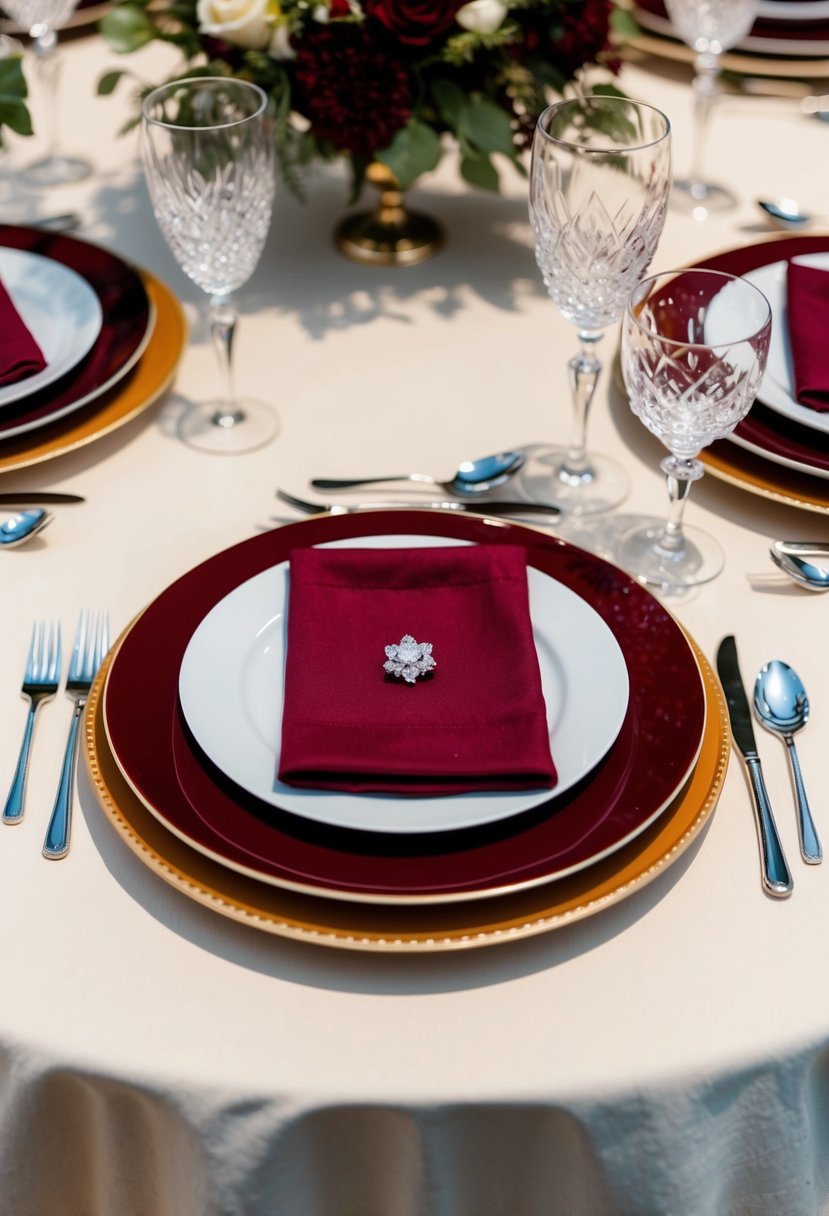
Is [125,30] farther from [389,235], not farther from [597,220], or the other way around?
[597,220]

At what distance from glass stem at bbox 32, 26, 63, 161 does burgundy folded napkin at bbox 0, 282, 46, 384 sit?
0.56m

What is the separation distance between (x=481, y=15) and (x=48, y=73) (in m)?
0.63

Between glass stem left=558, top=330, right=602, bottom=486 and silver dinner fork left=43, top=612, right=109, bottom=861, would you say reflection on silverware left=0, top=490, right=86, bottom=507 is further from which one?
glass stem left=558, top=330, right=602, bottom=486

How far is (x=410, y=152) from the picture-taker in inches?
46.1

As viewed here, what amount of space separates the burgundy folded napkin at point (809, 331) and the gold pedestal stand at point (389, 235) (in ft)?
1.30

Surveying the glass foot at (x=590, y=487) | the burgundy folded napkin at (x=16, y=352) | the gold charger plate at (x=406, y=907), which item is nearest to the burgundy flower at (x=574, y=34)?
the glass foot at (x=590, y=487)

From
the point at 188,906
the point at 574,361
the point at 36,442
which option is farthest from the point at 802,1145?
the point at 36,442

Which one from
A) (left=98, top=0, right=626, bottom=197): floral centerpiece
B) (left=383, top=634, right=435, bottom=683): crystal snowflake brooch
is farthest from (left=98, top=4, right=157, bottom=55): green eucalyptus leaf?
(left=383, top=634, right=435, bottom=683): crystal snowflake brooch

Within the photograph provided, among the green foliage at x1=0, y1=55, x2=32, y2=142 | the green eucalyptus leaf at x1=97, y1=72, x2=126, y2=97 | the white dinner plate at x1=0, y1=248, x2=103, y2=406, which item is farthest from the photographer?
the green eucalyptus leaf at x1=97, y1=72, x2=126, y2=97

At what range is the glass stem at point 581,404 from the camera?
3.23 feet

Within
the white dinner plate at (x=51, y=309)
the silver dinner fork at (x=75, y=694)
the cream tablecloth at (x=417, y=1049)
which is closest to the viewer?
the cream tablecloth at (x=417, y=1049)

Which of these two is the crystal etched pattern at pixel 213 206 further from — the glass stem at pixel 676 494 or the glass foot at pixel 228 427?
the glass stem at pixel 676 494

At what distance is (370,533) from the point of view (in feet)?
2.94

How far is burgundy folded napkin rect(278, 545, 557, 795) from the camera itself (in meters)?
0.69
